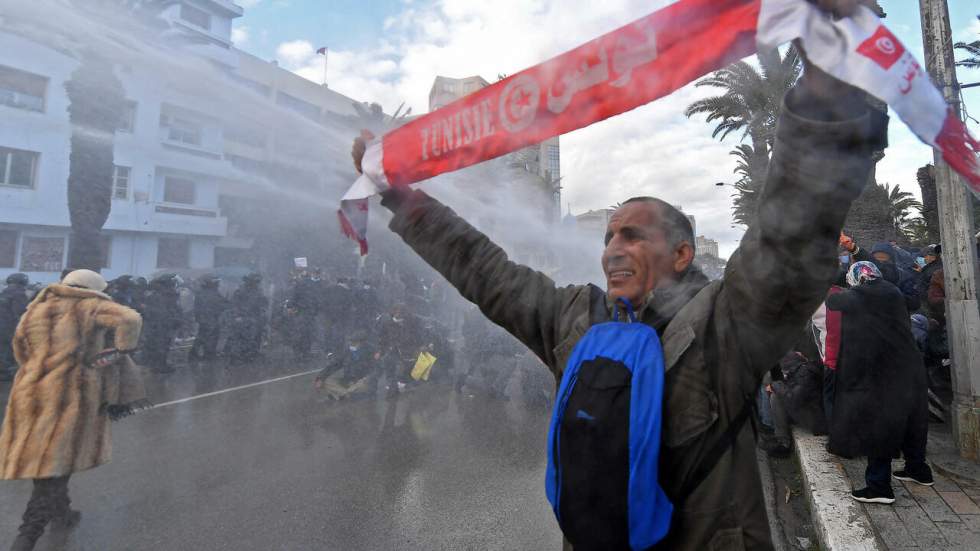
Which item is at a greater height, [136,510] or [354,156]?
[354,156]

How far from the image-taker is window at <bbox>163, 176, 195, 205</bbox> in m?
24.3

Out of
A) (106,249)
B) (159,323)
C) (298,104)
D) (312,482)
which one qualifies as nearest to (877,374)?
(312,482)

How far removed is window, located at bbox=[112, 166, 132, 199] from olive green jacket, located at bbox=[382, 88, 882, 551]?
26.3m

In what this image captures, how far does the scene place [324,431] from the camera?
6102 millimetres

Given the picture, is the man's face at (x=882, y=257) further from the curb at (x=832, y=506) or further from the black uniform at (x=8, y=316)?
the black uniform at (x=8, y=316)

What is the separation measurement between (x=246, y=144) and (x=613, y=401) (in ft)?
103

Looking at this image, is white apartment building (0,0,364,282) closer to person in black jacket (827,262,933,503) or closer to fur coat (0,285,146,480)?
fur coat (0,285,146,480)

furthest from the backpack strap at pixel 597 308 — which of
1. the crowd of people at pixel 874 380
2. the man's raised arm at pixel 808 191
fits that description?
the crowd of people at pixel 874 380

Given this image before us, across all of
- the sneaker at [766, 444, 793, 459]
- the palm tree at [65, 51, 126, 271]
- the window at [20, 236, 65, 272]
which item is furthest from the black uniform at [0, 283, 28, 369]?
the window at [20, 236, 65, 272]

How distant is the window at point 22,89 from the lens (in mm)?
18016

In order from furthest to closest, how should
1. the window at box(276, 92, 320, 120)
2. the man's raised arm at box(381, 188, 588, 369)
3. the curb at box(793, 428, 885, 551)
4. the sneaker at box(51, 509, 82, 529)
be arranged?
1. the window at box(276, 92, 320, 120)
2. the sneaker at box(51, 509, 82, 529)
3. the curb at box(793, 428, 885, 551)
4. the man's raised arm at box(381, 188, 588, 369)

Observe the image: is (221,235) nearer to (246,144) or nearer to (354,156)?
(246,144)

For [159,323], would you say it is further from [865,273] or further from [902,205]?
[902,205]

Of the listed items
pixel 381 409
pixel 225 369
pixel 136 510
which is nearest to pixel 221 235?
pixel 225 369
